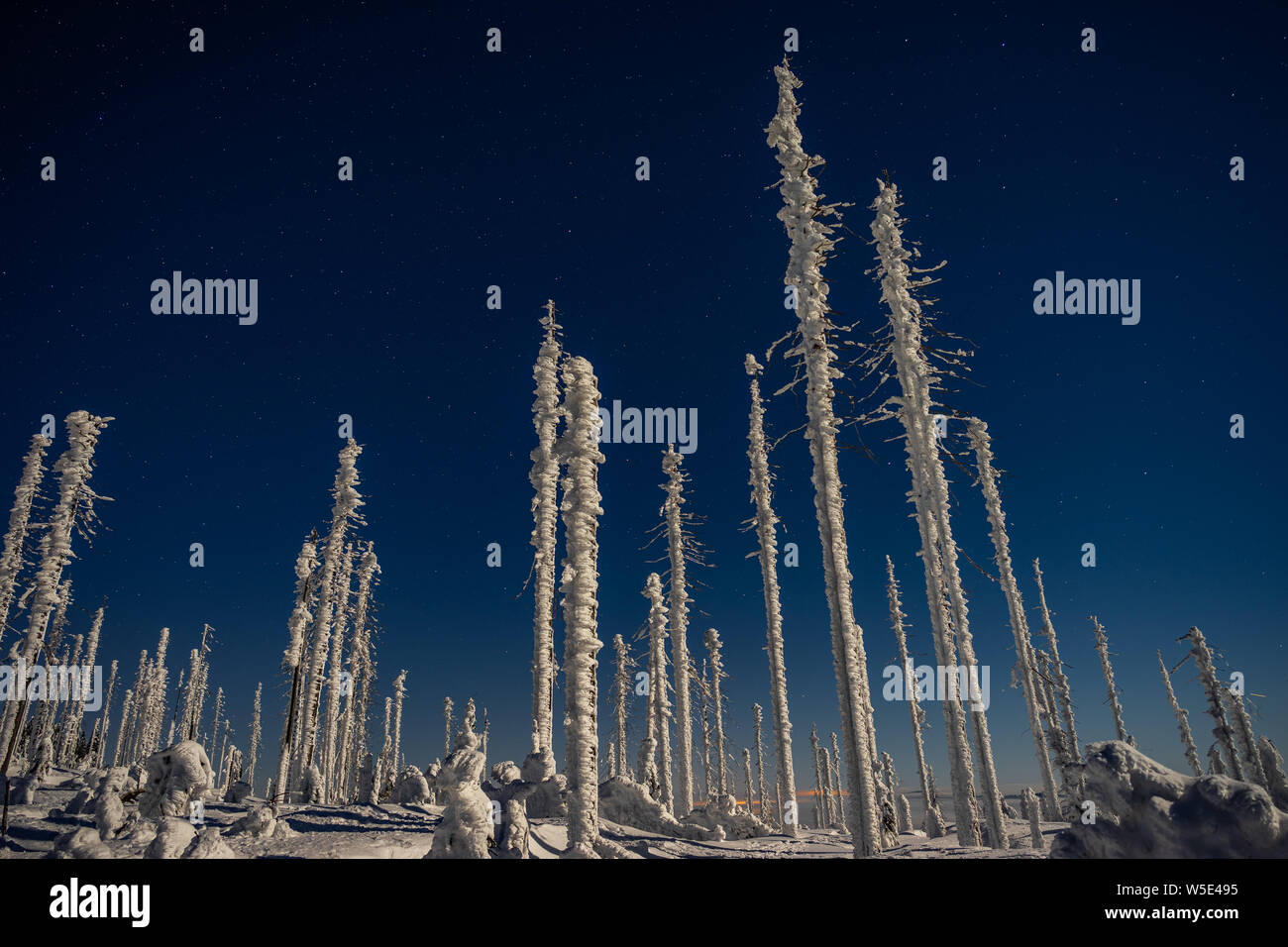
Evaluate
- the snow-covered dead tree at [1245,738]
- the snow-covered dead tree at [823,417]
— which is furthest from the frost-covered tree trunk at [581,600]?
the snow-covered dead tree at [1245,738]

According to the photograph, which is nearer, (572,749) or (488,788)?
(572,749)

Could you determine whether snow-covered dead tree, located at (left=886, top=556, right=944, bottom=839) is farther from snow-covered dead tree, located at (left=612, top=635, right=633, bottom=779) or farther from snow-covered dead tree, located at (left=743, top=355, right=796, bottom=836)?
snow-covered dead tree, located at (left=612, top=635, right=633, bottom=779)

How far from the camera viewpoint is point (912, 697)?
2908 centimetres

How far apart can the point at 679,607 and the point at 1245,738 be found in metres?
37.8

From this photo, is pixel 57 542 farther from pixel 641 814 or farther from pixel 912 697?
pixel 912 697

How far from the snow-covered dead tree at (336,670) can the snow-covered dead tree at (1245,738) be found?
178ft

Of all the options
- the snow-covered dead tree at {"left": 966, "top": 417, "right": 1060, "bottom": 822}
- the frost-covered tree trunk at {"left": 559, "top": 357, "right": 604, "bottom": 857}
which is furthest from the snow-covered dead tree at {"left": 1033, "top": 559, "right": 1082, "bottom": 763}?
the frost-covered tree trunk at {"left": 559, "top": 357, "right": 604, "bottom": 857}

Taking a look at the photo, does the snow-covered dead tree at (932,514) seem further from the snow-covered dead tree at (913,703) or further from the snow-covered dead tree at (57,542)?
→ the snow-covered dead tree at (57,542)

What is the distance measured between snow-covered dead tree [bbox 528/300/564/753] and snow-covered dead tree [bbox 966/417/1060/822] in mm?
20720

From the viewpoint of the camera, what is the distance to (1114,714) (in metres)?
41.1
